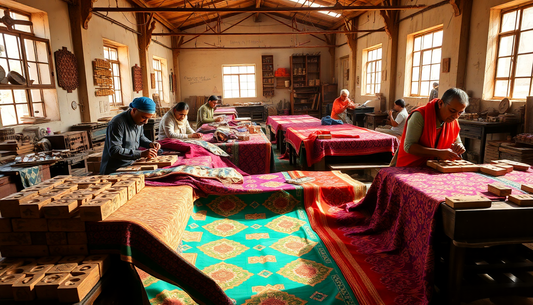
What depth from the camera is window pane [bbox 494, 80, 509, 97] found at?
21.4 ft

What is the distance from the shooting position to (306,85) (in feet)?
52.9

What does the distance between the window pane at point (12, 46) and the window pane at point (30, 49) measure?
0.76 ft

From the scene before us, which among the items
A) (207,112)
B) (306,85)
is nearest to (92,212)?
(207,112)

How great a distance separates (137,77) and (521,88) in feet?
33.7

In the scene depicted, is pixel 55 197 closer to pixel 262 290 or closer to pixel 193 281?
pixel 193 281

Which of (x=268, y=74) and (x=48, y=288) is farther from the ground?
(x=268, y=74)

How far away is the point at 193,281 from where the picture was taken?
6.59ft

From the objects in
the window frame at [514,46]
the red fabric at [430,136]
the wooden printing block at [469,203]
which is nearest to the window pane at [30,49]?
the red fabric at [430,136]

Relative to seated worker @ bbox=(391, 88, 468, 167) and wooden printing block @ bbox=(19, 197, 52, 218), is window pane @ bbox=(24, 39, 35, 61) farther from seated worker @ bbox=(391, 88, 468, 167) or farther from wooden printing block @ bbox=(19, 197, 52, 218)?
seated worker @ bbox=(391, 88, 468, 167)

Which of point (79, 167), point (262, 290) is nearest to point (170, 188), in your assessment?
point (262, 290)

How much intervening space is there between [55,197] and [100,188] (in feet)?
1.00

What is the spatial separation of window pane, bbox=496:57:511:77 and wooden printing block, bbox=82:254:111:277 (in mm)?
7731

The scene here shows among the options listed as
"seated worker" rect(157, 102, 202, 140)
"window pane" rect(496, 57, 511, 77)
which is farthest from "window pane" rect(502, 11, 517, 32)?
"seated worker" rect(157, 102, 202, 140)

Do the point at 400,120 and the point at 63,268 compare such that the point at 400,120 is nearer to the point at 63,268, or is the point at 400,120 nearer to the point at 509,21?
the point at 509,21
